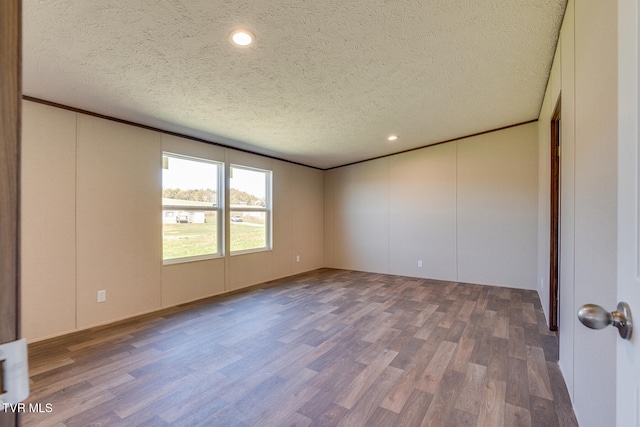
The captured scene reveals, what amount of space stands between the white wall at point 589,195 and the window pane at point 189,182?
4.13m

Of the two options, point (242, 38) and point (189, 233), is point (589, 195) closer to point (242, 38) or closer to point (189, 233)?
point (242, 38)

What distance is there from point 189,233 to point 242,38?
2883 mm

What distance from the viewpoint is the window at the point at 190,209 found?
3803 mm

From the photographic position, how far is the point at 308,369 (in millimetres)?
2242

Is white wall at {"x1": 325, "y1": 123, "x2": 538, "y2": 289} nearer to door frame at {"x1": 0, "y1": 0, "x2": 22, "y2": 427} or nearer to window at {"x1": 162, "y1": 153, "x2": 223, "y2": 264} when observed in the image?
window at {"x1": 162, "y1": 153, "x2": 223, "y2": 264}

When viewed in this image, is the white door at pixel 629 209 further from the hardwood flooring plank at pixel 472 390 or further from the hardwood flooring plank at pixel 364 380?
the hardwood flooring plank at pixel 364 380

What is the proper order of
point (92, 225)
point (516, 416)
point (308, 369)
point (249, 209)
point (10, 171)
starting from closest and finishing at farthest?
point (10, 171) → point (516, 416) → point (308, 369) → point (92, 225) → point (249, 209)

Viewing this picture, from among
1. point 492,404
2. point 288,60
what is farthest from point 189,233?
point 492,404

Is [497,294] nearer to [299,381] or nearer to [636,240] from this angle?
[299,381]

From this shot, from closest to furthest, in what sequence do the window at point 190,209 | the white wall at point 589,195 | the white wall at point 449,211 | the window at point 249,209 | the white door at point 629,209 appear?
the white door at point 629,209 < the white wall at point 589,195 < the window at point 190,209 < the white wall at point 449,211 < the window at point 249,209

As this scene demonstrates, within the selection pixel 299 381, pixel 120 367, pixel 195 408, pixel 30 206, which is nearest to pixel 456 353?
pixel 299 381

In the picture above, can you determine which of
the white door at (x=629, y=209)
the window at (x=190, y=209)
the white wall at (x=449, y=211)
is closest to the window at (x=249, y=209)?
the window at (x=190, y=209)

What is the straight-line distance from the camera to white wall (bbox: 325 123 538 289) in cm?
Answer: 446

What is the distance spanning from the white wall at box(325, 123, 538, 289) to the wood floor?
1116mm
